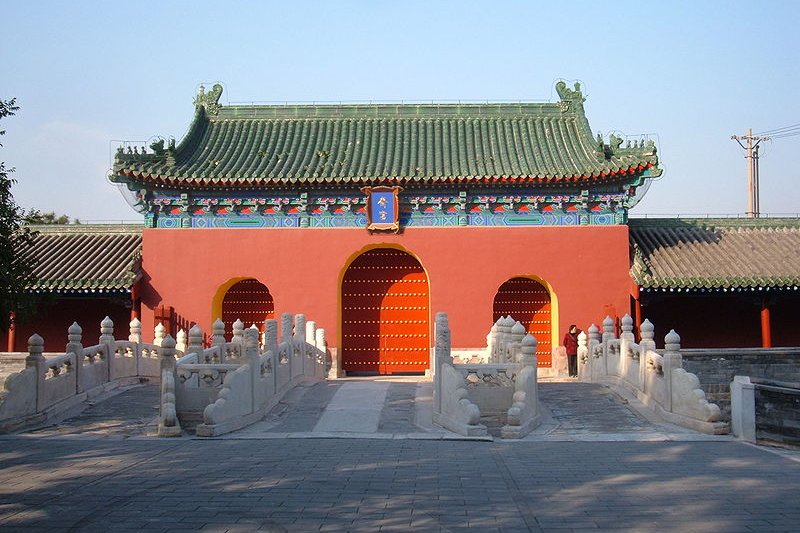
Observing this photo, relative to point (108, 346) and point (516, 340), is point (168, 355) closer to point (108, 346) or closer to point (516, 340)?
point (108, 346)

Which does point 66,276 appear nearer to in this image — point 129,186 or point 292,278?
point 129,186

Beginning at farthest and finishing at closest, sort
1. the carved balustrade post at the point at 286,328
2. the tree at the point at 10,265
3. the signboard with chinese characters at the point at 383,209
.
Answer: the signboard with chinese characters at the point at 383,209, the carved balustrade post at the point at 286,328, the tree at the point at 10,265

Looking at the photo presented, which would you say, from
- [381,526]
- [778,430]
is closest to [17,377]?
[381,526]

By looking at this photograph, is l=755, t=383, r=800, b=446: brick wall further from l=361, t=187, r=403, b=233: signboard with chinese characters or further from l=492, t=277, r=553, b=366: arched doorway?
l=361, t=187, r=403, b=233: signboard with chinese characters

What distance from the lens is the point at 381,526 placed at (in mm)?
5590

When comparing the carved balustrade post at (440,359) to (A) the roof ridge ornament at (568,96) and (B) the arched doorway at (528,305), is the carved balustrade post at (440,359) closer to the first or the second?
(B) the arched doorway at (528,305)

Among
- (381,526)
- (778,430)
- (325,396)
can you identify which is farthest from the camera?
(325,396)

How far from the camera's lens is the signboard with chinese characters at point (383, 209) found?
17062mm

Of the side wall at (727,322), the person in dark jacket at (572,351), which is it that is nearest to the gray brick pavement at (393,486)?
the person in dark jacket at (572,351)

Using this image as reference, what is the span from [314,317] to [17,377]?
25.9 ft

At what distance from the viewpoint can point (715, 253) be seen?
17.6 m

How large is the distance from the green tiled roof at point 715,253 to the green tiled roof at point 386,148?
209cm

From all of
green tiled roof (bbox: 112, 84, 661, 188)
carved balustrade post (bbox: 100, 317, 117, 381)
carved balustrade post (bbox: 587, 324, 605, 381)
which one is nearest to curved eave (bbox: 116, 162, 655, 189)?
green tiled roof (bbox: 112, 84, 661, 188)

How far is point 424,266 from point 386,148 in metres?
3.10
